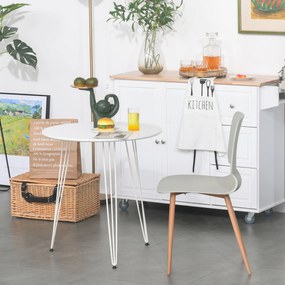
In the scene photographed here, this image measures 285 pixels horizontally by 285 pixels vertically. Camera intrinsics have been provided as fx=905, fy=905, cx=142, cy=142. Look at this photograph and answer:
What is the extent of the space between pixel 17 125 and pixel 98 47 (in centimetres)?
96

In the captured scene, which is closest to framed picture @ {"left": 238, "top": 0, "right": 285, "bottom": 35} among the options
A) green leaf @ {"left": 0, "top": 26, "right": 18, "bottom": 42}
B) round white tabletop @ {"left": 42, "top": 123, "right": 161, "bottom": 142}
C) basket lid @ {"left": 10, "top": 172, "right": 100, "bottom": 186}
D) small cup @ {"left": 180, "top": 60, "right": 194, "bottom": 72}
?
small cup @ {"left": 180, "top": 60, "right": 194, "bottom": 72}

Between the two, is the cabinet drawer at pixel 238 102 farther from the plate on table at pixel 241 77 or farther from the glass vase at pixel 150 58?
the glass vase at pixel 150 58

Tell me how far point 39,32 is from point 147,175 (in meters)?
1.50

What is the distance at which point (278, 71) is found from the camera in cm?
599

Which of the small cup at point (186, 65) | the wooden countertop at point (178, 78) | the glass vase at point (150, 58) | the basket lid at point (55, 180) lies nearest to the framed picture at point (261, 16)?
the wooden countertop at point (178, 78)

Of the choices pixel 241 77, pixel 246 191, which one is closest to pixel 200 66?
pixel 241 77

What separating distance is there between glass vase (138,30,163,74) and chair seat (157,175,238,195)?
1236mm

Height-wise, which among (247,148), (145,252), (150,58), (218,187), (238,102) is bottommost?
(145,252)

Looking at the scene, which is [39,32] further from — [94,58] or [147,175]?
[147,175]

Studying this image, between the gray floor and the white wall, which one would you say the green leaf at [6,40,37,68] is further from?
the gray floor

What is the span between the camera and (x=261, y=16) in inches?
234

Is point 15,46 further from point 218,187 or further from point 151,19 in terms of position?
point 218,187

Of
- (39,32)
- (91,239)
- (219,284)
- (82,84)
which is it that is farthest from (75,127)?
(39,32)

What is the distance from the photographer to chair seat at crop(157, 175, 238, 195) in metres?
4.89
